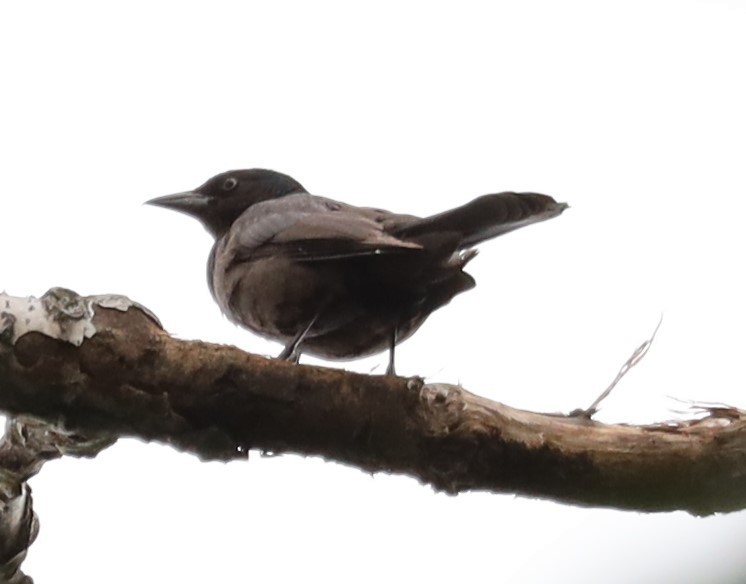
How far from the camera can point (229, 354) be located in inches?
113

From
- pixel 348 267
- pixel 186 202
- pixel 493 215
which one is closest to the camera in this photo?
pixel 493 215

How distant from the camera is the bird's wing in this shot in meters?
3.85

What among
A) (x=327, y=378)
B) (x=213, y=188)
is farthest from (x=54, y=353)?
(x=213, y=188)

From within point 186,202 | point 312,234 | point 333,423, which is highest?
point 186,202

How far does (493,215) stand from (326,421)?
113 centimetres

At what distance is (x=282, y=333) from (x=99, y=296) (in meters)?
1.46

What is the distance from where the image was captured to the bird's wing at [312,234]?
3.85m

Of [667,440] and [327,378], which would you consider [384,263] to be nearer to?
[327,378]

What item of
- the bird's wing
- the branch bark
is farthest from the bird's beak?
the branch bark

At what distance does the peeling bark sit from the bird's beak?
2455mm

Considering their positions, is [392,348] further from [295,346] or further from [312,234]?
[312,234]

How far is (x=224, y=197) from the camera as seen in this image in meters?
5.35

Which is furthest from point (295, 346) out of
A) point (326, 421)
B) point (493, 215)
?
point (326, 421)

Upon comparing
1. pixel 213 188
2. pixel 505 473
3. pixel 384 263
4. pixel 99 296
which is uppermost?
pixel 213 188
